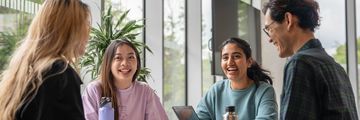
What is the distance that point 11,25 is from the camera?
113 inches

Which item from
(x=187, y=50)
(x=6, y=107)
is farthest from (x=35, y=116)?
(x=187, y=50)

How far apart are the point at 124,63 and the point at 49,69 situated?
1262mm

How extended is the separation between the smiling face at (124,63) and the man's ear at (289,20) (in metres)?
1.37

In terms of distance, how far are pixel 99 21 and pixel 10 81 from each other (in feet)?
7.43

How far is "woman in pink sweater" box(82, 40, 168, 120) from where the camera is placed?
2.44 m

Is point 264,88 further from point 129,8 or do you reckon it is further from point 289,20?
point 129,8

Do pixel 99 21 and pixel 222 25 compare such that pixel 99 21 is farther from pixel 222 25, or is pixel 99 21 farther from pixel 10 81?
pixel 10 81

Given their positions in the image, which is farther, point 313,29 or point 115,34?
point 115,34

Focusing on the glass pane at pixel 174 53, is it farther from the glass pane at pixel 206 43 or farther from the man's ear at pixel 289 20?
the man's ear at pixel 289 20

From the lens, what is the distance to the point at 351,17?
4914 mm

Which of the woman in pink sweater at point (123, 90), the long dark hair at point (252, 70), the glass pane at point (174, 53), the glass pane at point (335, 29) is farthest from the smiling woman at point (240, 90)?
the glass pane at point (335, 29)

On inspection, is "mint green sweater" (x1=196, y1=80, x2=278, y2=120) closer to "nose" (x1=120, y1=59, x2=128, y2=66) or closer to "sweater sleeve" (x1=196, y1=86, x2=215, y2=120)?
"sweater sleeve" (x1=196, y1=86, x2=215, y2=120)

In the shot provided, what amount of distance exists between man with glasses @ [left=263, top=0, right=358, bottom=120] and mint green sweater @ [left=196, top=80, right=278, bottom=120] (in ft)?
3.29

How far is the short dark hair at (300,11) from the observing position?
132 centimetres
